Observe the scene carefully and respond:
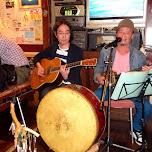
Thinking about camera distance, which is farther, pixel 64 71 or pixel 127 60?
pixel 127 60

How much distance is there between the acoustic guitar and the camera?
214 cm

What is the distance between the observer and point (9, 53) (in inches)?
91.7

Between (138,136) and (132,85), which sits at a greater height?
(132,85)

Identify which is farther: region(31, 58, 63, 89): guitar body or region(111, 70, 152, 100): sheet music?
region(31, 58, 63, 89): guitar body

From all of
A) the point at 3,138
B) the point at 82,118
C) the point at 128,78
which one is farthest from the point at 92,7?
the point at 3,138

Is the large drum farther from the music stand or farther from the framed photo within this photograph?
the framed photo

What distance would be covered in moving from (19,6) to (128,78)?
130 inches

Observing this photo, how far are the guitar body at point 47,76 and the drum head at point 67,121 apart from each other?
0.52 m

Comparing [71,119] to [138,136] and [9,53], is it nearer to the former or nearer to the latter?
[138,136]

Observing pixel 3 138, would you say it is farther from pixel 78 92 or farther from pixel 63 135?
pixel 78 92

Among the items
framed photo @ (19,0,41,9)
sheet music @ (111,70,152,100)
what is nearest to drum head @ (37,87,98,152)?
sheet music @ (111,70,152,100)

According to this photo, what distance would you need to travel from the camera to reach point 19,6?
394 centimetres

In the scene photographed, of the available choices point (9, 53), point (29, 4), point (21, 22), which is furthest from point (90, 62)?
point (21, 22)

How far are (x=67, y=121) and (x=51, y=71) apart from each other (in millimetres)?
845
